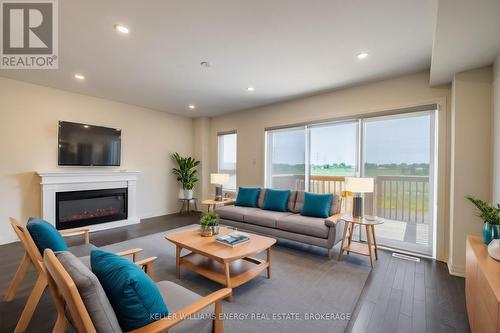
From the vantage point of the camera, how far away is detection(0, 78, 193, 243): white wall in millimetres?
3713

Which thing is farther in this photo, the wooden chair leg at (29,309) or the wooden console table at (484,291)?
the wooden chair leg at (29,309)

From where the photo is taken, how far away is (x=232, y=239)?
2.64m

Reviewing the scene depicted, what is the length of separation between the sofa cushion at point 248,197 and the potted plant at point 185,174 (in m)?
1.94

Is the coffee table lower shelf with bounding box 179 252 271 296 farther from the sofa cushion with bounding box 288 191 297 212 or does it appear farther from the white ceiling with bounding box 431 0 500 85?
the white ceiling with bounding box 431 0 500 85

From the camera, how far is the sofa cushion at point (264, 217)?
12.4 ft

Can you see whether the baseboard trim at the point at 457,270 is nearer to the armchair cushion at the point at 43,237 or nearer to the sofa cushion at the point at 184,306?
the sofa cushion at the point at 184,306

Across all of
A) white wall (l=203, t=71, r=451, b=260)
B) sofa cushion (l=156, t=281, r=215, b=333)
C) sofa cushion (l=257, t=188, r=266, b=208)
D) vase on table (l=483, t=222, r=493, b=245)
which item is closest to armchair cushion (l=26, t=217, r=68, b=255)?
sofa cushion (l=156, t=281, r=215, b=333)

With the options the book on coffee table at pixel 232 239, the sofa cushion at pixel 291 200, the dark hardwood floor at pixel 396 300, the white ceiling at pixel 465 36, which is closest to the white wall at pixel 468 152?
the white ceiling at pixel 465 36

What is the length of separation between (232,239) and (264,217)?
4.28 feet

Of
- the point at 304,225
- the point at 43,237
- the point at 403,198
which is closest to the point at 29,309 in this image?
the point at 43,237

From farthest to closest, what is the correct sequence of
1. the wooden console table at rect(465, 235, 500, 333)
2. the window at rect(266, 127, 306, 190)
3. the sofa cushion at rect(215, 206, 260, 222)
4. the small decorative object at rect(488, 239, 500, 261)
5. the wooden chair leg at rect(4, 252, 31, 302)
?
1. the window at rect(266, 127, 306, 190)
2. the sofa cushion at rect(215, 206, 260, 222)
3. the wooden chair leg at rect(4, 252, 31, 302)
4. the small decorative object at rect(488, 239, 500, 261)
5. the wooden console table at rect(465, 235, 500, 333)

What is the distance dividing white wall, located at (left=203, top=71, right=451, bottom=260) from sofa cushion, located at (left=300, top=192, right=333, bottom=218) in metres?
1.53

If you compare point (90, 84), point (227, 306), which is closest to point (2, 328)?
point (227, 306)

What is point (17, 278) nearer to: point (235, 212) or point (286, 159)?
point (235, 212)
